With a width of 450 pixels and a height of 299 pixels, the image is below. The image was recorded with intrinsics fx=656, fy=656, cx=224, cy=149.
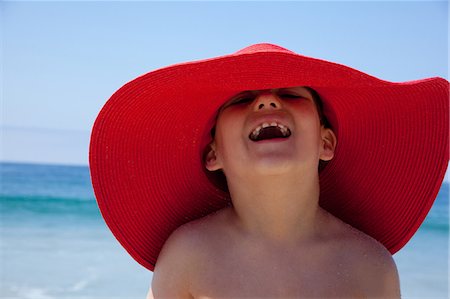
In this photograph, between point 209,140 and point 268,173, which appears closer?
point 268,173

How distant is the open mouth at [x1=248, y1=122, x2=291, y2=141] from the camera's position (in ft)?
6.38

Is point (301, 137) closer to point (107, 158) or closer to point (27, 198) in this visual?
point (107, 158)

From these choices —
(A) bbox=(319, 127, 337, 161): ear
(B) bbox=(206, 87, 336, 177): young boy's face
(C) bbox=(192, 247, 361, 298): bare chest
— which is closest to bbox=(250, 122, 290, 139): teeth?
(B) bbox=(206, 87, 336, 177): young boy's face

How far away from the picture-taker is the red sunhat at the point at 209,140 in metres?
1.98

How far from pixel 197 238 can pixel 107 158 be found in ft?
1.26

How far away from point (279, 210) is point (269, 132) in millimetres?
262

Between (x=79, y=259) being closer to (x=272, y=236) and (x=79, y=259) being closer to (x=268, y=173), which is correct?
(x=272, y=236)

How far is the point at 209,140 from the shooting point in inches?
86.6

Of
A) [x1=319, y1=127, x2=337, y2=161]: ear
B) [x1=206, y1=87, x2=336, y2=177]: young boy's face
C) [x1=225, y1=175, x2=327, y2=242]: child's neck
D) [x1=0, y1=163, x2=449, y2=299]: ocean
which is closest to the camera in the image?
[x1=206, y1=87, x2=336, y2=177]: young boy's face

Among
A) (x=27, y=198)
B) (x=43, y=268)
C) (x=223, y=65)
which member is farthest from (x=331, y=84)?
(x=27, y=198)

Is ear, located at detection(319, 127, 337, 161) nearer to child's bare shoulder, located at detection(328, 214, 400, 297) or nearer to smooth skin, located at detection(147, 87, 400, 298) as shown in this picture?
smooth skin, located at detection(147, 87, 400, 298)

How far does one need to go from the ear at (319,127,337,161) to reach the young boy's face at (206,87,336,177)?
9 cm

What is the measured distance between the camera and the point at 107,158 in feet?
6.84

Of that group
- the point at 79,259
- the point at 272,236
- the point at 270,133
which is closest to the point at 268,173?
the point at 270,133
